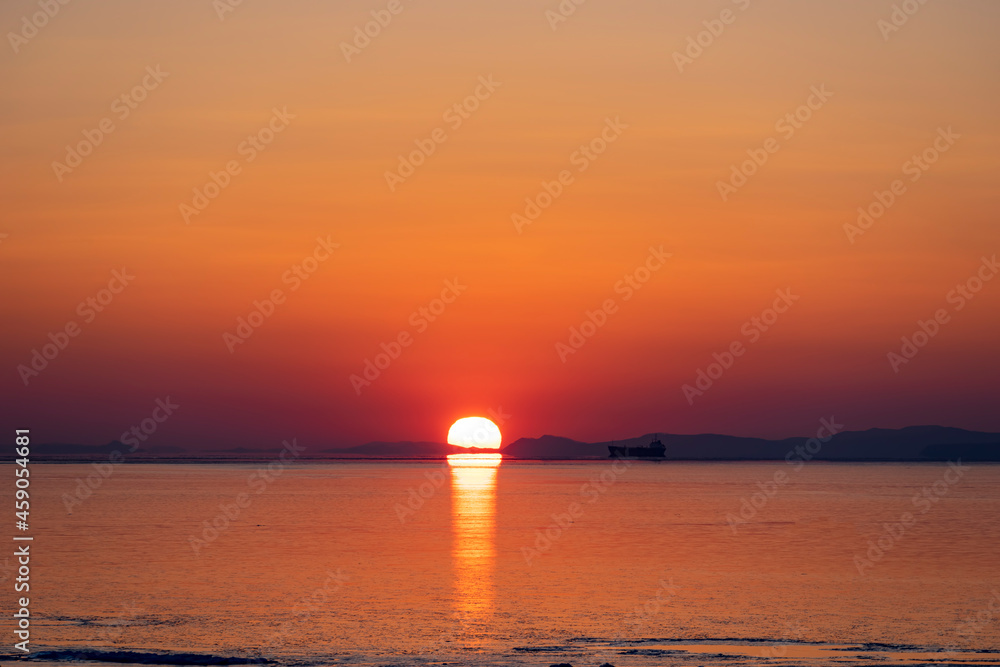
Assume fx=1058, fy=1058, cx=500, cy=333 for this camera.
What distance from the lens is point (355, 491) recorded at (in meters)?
127

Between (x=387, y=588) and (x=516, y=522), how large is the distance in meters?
36.1

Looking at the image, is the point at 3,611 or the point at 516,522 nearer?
the point at 3,611

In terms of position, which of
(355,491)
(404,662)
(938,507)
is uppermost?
(355,491)

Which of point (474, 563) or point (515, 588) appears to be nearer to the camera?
point (515, 588)

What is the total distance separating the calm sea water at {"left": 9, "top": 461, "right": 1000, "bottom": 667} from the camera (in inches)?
1214

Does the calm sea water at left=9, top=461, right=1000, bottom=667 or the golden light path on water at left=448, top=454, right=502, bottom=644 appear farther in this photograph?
the golden light path on water at left=448, top=454, right=502, bottom=644

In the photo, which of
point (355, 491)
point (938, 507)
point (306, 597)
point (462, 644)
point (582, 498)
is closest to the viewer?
point (462, 644)

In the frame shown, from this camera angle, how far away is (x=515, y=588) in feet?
139

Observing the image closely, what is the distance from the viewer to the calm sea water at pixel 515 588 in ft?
101

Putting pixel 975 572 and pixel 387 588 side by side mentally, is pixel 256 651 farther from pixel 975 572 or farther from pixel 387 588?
pixel 975 572

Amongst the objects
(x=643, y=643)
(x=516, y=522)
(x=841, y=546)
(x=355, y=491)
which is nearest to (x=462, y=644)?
(x=643, y=643)

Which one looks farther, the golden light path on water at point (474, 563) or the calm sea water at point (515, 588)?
the golden light path on water at point (474, 563)

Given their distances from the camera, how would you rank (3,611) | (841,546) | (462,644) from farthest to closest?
(841,546)
(3,611)
(462,644)

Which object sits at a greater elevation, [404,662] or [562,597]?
[562,597]
